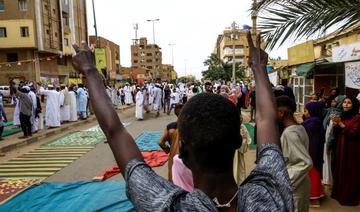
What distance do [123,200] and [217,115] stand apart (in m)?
4.76

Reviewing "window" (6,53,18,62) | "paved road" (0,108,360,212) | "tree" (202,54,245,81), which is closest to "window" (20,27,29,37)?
"window" (6,53,18,62)

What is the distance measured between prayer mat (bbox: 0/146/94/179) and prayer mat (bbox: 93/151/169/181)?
127 centimetres

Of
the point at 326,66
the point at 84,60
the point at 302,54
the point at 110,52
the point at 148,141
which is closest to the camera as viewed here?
the point at 84,60

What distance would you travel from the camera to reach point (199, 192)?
950 millimetres

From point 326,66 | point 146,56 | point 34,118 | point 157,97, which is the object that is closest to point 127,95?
point 157,97

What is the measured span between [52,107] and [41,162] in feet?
18.4

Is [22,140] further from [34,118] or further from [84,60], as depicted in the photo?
[84,60]

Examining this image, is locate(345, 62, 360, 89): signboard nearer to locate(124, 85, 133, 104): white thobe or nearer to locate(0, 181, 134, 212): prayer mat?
locate(0, 181, 134, 212): prayer mat

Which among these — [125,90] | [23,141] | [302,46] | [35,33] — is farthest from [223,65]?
[23,141]

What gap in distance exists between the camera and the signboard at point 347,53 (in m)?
8.73

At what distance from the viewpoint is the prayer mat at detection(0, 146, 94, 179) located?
24.8 ft

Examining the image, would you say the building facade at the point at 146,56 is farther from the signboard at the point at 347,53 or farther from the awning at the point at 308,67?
the signboard at the point at 347,53

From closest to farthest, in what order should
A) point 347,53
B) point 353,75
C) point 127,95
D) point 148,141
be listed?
point 353,75 < point 347,53 < point 148,141 < point 127,95

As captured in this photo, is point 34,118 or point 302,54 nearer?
point 34,118
